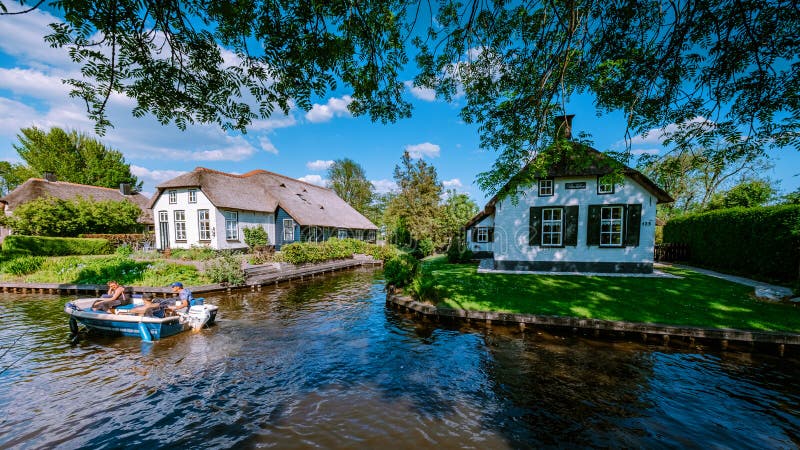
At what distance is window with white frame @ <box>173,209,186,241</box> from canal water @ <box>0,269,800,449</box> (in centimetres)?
1578

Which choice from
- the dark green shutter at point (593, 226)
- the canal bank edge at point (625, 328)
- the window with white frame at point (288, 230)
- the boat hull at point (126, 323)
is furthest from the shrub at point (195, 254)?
the dark green shutter at point (593, 226)

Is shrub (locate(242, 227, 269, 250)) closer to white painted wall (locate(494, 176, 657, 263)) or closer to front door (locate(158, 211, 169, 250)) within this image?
front door (locate(158, 211, 169, 250))

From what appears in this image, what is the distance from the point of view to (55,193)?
27234mm

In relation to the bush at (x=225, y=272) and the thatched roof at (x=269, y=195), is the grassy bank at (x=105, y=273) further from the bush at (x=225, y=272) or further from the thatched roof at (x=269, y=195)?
the thatched roof at (x=269, y=195)

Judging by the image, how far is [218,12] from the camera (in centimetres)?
365

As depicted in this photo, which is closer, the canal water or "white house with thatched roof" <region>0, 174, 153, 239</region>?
the canal water

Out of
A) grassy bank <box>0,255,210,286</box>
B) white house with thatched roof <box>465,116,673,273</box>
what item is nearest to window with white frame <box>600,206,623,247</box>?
white house with thatched roof <box>465,116,673,273</box>

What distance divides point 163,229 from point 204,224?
4374mm

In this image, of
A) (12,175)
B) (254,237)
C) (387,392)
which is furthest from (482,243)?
(12,175)

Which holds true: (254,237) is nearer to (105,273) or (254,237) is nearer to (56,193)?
(105,273)

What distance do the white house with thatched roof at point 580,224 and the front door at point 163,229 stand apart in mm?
26436

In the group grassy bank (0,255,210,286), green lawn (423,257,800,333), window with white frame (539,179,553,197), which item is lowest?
grassy bank (0,255,210,286)

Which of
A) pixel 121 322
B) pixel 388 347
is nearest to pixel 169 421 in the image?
pixel 388 347

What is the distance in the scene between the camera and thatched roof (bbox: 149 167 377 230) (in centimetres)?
2312
